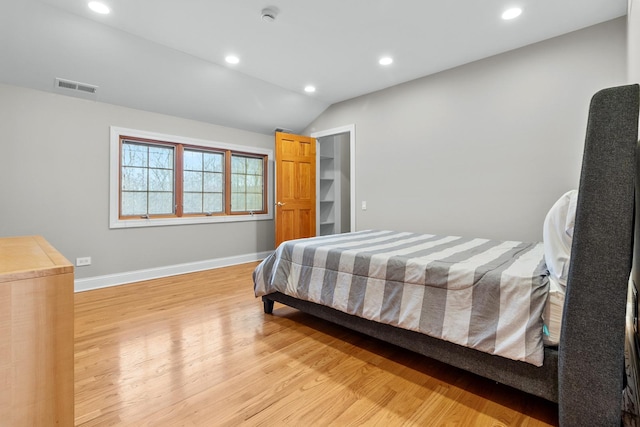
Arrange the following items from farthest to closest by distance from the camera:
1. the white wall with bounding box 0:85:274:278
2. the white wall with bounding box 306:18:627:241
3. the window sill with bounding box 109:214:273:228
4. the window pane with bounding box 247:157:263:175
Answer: the window pane with bounding box 247:157:263:175 < the window sill with bounding box 109:214:273:228 < the white wall with bounding box 0:85:274:278 < the white wall with bounding box 306:18:627:241

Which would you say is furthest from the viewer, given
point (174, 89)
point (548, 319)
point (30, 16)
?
point (174, 89)

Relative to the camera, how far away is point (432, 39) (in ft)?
9.77

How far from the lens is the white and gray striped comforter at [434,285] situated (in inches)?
55.1

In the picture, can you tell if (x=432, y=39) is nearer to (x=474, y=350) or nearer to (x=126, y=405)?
(x=474, y=350)

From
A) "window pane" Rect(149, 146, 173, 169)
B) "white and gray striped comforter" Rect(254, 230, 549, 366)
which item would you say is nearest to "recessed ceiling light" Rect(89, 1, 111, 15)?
"window pane" Rect(149, 146, 173, 169)

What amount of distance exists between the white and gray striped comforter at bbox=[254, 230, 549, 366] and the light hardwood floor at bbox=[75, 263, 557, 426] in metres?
0.30

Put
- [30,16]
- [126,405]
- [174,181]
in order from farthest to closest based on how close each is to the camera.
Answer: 1. [174,181]
2. [30,16]
3. [126,405]

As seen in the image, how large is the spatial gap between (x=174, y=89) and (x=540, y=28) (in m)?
3.91

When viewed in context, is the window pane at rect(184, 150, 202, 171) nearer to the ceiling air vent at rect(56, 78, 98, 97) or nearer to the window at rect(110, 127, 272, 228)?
the window at rect(110, 127, 272, 228)

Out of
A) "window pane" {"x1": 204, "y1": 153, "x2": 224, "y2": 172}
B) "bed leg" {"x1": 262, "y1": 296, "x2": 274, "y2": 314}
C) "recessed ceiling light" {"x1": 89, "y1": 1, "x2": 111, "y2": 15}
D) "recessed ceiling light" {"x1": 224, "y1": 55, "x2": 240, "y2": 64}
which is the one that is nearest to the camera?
"recessed ceiling light" {"x1": 89, "y1": 1, "x2": 111, "y2": 15}

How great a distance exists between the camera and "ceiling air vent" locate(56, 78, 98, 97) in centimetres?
316

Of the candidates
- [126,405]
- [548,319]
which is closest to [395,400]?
[548,319]

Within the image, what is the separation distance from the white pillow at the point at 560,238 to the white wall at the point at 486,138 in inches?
70.8

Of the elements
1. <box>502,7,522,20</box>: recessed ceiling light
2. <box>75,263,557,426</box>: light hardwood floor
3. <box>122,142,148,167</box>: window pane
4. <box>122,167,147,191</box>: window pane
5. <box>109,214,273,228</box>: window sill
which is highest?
<box>502,7,522,20</box>: recessed ceiling light
